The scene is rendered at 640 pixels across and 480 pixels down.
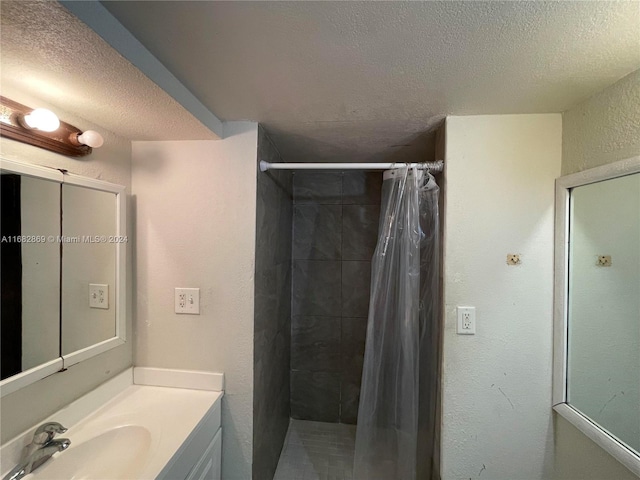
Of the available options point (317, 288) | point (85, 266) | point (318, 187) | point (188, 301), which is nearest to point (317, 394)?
point (317, 288)

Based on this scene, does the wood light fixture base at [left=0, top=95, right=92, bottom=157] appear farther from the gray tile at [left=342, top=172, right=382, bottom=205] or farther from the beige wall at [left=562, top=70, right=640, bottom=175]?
the beige wall at [left=562, top=70, right=640, bottom=175]

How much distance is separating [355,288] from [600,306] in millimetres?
1325

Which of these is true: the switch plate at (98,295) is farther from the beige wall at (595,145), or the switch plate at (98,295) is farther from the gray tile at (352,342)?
the beige wall at (595,145)

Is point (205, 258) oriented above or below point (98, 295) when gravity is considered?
above

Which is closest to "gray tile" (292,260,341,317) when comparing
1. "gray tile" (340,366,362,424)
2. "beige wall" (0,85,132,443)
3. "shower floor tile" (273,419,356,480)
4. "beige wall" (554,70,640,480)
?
"gray tile" (340,366,362,424)

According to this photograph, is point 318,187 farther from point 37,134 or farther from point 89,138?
point 37,134

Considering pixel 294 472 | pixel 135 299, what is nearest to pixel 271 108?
pixel 135 299

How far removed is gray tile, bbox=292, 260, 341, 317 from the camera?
80.4 inches

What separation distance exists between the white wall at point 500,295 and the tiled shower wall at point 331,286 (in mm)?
923

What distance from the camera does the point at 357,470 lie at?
1.31 metres

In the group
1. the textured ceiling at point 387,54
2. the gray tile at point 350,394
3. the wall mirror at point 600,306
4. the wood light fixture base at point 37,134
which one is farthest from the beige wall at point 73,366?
the wall mirror at point 600,306

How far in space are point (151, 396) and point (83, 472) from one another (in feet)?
1.02

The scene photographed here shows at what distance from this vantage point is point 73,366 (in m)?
0.98

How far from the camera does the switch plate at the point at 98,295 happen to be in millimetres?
1052
